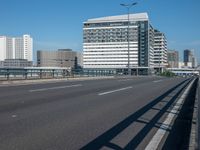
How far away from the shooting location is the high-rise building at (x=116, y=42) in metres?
145

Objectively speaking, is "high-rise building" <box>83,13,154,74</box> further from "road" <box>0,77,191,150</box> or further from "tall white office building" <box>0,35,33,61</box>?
"road" <box>0,77,191,150</box>

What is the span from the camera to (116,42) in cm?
14912

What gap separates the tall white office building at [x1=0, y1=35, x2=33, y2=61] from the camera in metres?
133

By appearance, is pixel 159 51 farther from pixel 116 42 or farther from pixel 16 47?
pixel 16 47

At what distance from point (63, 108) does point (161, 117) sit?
3.53 metres

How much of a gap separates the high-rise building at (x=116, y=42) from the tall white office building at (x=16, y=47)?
27.4m

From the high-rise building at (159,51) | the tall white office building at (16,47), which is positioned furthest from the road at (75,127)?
the high-rise building at (159,51)

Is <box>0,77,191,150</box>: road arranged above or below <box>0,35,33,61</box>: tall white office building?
below

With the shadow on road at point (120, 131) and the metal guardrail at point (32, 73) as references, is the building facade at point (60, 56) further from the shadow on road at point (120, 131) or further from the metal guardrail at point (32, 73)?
the shadow on road at point (120, 131)

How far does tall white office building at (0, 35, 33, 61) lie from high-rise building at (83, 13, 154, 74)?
27.4 meters

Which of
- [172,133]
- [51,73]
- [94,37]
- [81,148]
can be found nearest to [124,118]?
[172,133]

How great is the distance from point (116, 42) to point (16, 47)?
42190 mm

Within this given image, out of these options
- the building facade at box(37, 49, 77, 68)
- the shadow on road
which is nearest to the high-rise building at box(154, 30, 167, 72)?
the building facade at box(37, 49, 77, 68)

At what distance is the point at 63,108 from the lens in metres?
12.3
